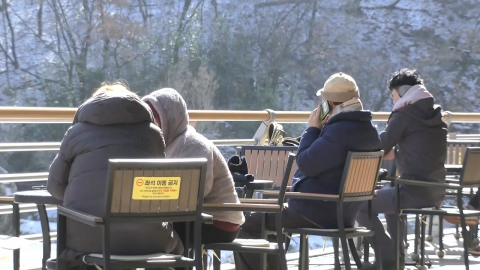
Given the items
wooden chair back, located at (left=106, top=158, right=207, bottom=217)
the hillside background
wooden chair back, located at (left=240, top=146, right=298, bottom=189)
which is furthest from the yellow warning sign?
the hillside background

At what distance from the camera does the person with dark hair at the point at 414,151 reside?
452 cm

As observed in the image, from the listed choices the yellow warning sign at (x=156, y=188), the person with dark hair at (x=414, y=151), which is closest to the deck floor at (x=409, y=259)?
the person with dark hair at (x=414, y=151)

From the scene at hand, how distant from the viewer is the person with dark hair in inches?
178

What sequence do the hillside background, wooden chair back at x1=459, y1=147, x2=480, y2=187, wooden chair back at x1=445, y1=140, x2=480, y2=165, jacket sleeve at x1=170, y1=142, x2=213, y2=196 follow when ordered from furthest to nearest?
the hillside background, wooden chair back at x1=445, y1=140, x2=480, y2=165, wooden chair back at x1=459, y1=147, x2=480, y2=187, jacket sleeve at x1=170, y1=142, x2=213, y2=196

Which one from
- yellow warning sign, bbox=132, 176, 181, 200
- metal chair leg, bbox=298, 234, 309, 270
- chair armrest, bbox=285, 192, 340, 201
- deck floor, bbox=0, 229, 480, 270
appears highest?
yellow warning sign, bbox=132, 176, 181, 200

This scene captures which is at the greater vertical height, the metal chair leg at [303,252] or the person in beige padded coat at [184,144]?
the person in beige padded coat at [184,144]

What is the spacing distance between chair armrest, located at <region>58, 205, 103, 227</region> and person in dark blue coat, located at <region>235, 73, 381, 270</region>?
130cm

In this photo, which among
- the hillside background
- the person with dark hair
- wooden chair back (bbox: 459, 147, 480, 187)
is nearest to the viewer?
wooden chair back (bbox: 459, 147, 480, 187)

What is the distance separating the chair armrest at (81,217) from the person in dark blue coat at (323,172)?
1301 mm

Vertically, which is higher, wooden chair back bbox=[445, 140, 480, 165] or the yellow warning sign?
the yellow warning sign

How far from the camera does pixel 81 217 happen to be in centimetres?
230

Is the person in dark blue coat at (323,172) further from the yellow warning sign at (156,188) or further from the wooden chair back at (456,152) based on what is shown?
the wooden chair back at (456,152)

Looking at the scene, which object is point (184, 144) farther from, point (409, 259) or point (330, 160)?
point (409, 259)

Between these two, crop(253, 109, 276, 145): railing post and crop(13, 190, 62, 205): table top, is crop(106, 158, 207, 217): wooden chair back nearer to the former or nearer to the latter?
crop(13, 190, 62, 205): table top
